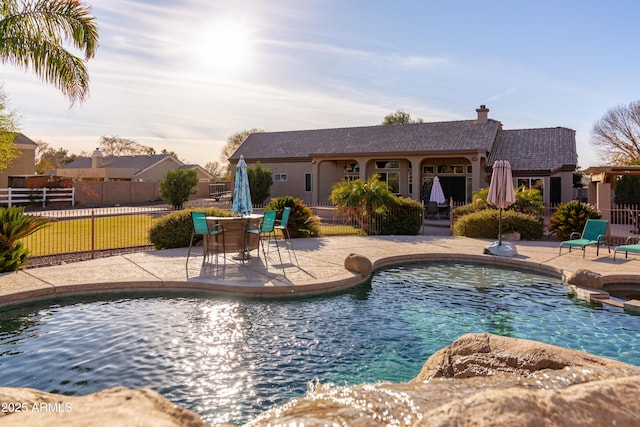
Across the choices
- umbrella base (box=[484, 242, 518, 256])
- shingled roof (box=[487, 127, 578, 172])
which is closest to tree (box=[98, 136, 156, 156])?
shingled roof (box=[487, 127, 578, 172])

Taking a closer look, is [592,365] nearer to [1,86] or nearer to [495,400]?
[495,400]

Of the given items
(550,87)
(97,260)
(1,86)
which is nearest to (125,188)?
(1,86)

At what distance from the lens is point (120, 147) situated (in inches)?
2633

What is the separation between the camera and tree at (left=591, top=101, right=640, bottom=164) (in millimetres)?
36625

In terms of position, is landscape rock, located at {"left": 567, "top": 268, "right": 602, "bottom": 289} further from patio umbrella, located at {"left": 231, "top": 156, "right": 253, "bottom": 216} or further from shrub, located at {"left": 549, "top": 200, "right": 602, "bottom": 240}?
patio umbrella, located at {"left": 231, "top": 156, "right": 253, "bottom": 216}

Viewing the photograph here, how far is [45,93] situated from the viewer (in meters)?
11.4

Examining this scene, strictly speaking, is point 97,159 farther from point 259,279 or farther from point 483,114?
point 259,279

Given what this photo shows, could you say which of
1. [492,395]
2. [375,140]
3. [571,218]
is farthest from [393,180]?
[492,395]

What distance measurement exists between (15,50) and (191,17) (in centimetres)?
438

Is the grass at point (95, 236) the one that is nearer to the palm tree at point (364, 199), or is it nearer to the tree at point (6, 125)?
the palm tree at point (364, 199)

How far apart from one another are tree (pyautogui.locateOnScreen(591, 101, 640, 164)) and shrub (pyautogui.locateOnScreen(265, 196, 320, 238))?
34.1 meters

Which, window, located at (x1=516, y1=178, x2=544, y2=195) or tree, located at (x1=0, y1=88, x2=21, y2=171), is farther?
tree, located at (x1=0, y1=88, x2=21, y2=171)

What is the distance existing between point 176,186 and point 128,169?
1986cm

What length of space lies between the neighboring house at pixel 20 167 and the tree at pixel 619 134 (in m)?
48.7
